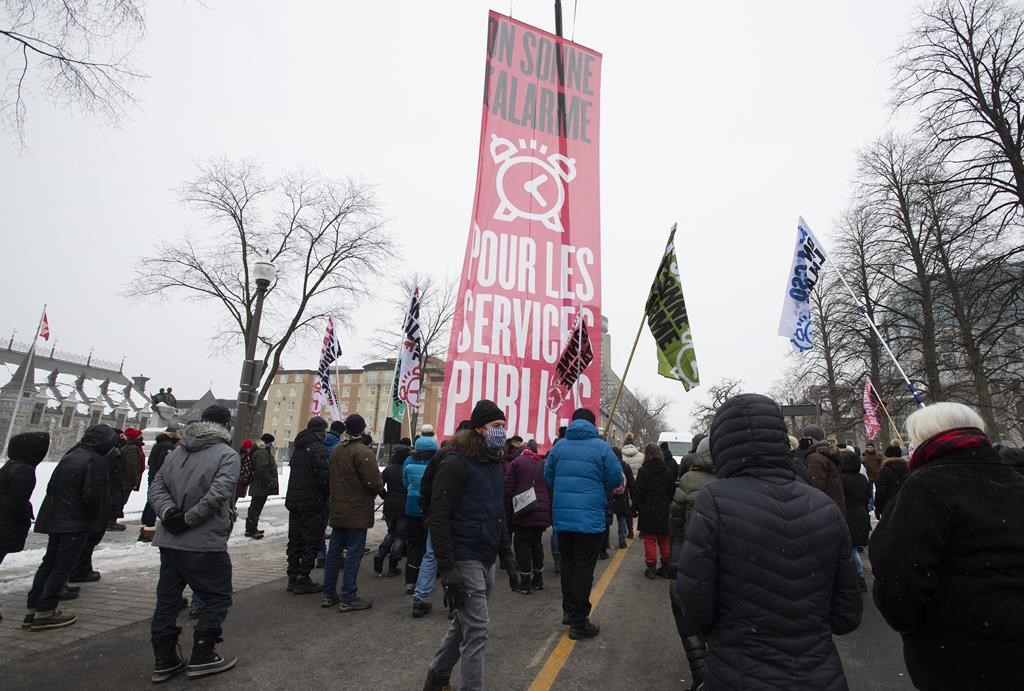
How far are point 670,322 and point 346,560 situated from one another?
5328mm

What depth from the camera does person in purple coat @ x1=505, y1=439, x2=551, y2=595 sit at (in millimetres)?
6668

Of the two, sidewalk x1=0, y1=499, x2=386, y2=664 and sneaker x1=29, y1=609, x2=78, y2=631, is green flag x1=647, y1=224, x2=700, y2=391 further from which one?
sneaker x1=29, y1=609, x2=78, y2=631

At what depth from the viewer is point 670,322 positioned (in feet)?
25.2

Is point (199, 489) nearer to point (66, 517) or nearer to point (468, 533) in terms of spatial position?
point (468, 533)

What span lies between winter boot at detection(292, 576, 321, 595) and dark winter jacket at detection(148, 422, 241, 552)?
250cm

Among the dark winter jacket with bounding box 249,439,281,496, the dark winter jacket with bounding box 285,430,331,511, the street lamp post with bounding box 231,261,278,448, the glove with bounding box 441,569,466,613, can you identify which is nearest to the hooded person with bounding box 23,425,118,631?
the dark winter jacket with bounding box 285,430,331,511

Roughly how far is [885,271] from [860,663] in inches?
817

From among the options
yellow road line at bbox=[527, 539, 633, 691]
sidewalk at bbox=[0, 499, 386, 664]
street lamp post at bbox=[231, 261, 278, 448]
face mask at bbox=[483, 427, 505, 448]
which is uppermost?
street lamp post at bbox=[231, 261, 278, 448]

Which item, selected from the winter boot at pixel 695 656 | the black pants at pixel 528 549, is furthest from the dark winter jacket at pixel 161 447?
the winter boot at pixel 695 656

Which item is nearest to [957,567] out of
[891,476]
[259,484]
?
[891,476]

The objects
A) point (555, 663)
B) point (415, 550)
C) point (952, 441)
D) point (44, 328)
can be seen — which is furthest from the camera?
point (44, 328)

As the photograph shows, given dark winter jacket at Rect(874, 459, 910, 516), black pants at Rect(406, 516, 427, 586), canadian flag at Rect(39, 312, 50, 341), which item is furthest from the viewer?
canadian flag at Rect(39, 312, 50, 341)

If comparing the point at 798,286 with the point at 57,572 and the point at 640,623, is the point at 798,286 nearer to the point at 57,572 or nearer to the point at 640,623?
the point at 640,623

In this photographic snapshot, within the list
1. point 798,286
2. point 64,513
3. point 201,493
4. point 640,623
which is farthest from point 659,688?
point 798,286
